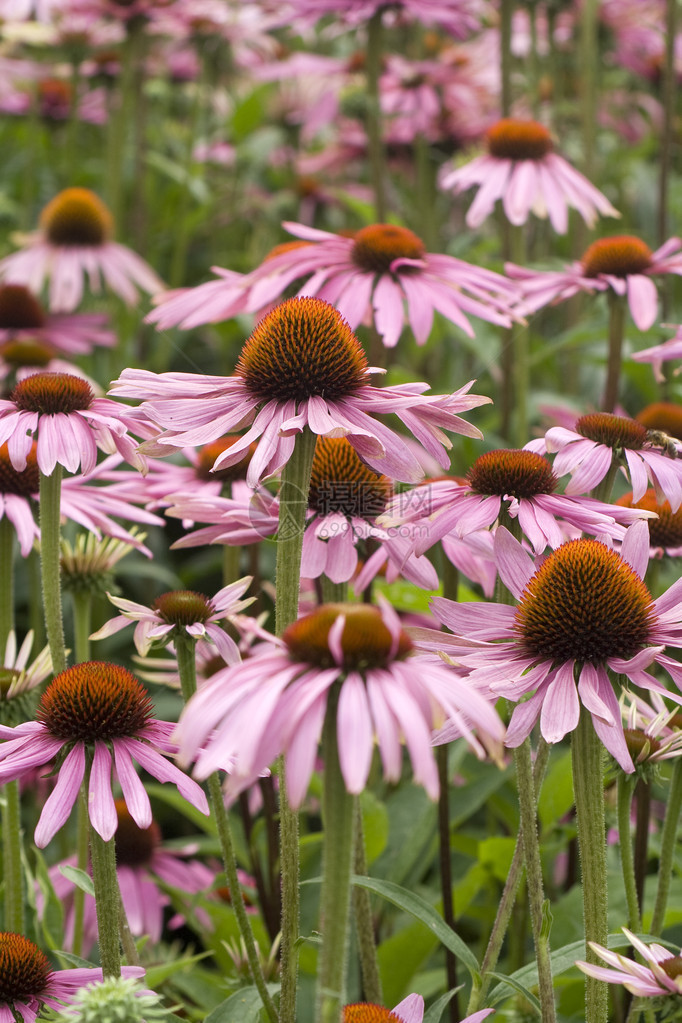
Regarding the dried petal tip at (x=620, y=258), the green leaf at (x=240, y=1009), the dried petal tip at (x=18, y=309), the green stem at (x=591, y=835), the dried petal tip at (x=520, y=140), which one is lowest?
the green leaf at (x=240, y=1009)

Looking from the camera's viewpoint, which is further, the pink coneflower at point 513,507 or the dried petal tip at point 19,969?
the pink coneflower at point 513,507

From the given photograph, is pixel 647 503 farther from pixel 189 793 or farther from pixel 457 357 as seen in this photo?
pixel 457 357

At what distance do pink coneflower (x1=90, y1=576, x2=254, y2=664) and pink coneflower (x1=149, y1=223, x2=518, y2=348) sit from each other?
1.91 feet

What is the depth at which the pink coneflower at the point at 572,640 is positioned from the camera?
917 mm

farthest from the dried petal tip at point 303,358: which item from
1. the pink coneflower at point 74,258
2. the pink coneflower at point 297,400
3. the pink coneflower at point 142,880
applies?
the pink coneflower at point 74,258

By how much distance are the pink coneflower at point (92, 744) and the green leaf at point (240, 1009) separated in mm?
197

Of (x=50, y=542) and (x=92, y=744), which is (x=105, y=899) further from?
(x=50, y=542)

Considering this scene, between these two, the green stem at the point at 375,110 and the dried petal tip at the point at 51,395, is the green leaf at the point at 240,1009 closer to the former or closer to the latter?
the dried petal tip at the point at 51,395

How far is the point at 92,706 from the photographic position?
0.99 metres

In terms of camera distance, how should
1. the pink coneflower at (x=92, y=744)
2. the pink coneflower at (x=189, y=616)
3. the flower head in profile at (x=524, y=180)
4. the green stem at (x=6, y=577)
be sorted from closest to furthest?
the pink coneflower at (x=92, y=744), the pink coneflower at (x=189, y=616), the green stem at (x=6, y=577), the flower head in profile at (x=524, y=180)

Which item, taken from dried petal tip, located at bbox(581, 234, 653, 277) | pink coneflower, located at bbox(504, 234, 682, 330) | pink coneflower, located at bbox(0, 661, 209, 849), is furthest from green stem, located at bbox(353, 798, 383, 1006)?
dried petal tip, located at bbox(581, 234, 653, 277)

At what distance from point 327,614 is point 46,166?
149 inches

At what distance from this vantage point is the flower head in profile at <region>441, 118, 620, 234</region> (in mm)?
1963

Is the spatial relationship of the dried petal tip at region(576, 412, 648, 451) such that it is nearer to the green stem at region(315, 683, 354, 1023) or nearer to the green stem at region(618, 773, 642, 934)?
the green stem at region(618, 773, 642, 934)
